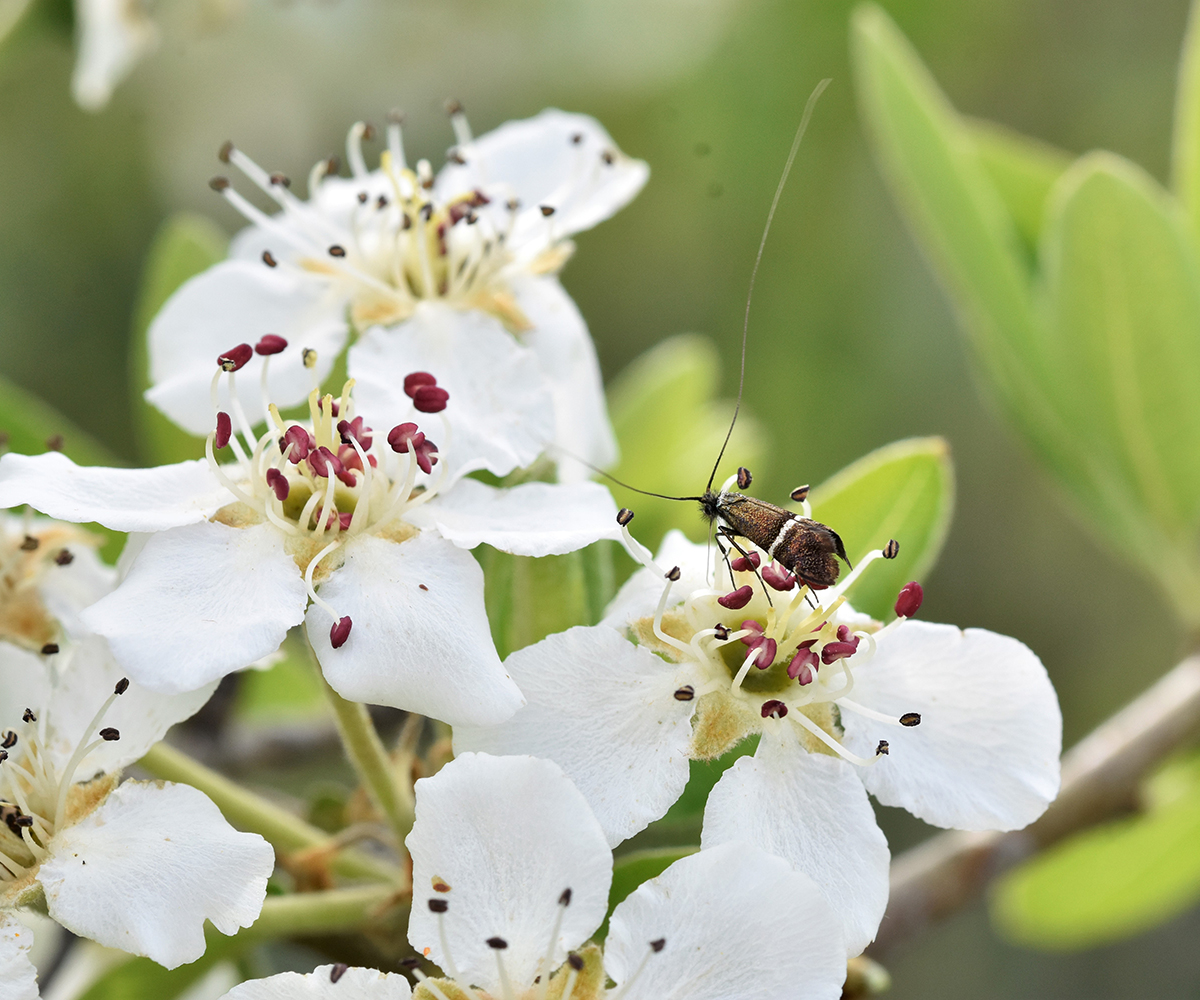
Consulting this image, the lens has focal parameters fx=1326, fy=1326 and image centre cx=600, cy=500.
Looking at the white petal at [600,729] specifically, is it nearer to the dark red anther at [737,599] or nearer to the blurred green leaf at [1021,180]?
the dark red anther at [737,599]

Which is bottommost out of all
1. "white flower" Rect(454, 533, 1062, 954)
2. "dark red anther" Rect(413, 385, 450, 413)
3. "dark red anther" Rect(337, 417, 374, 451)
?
"white flower" Rect(454, 533, 1062, 954)

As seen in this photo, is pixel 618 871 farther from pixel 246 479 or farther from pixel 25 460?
pixel 25 460

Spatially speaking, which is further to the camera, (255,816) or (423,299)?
(423,299)

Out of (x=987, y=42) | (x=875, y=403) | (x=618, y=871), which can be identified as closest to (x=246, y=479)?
(x=618, y=871)

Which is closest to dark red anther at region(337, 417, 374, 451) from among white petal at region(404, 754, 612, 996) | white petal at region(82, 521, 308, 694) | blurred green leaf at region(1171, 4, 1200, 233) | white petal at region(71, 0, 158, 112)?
white petal at region(82, 521, 308, 694)

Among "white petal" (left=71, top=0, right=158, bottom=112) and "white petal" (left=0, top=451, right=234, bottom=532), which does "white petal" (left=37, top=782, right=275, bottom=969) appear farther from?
"white petal" (left=71, top=0, right=158, bottom=112)

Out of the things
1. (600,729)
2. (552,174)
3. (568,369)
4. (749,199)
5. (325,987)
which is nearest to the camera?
(325,987)

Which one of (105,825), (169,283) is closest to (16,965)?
(105,825)

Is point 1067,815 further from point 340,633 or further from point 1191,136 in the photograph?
point 340,633
